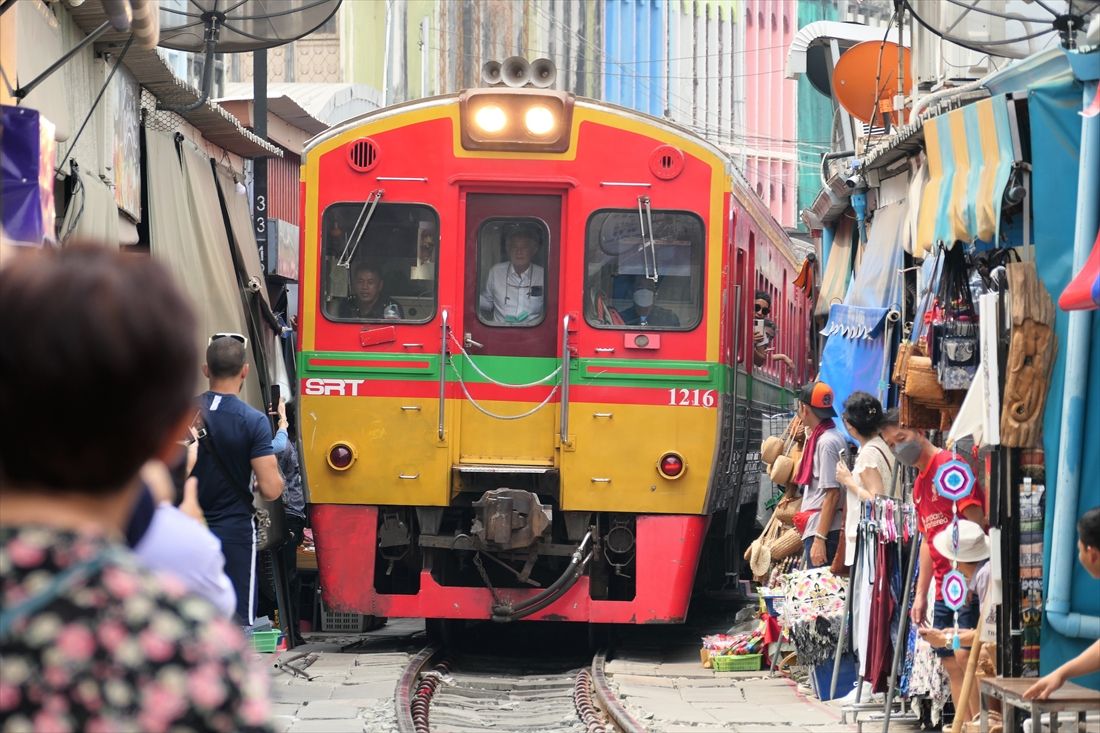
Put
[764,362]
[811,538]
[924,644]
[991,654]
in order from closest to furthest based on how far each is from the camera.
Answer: [991,654]
[924,644]
[811,538]
[764,362]

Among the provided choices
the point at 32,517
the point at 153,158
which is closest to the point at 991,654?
the point at 32,517

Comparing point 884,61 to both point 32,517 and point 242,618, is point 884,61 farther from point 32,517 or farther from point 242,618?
point 32,517

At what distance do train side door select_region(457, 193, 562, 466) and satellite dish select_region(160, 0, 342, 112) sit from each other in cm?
150

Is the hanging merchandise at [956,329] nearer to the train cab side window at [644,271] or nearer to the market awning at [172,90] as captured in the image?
the train cab side window at [644,271]

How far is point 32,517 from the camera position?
1896mm

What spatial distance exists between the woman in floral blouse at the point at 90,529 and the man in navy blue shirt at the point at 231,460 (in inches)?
187

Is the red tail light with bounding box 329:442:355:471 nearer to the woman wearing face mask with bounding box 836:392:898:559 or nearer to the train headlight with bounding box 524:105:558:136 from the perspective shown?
the train headlight with bounding box 524:105:558:136

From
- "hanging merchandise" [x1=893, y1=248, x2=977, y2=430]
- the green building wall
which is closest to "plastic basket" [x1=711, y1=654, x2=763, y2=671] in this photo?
"hanging merchandise" [x1=893, y1=248, x2=977, y2=430]

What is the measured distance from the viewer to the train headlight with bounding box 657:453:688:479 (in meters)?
10.1

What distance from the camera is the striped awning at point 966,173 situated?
21.8 ft

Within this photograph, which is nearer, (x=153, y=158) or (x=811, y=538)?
(x=811, y=538)

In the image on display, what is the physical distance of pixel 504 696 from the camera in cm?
984

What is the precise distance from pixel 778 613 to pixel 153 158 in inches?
184

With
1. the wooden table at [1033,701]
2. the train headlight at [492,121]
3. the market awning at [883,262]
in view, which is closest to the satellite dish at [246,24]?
the train headlight at [492,121]
